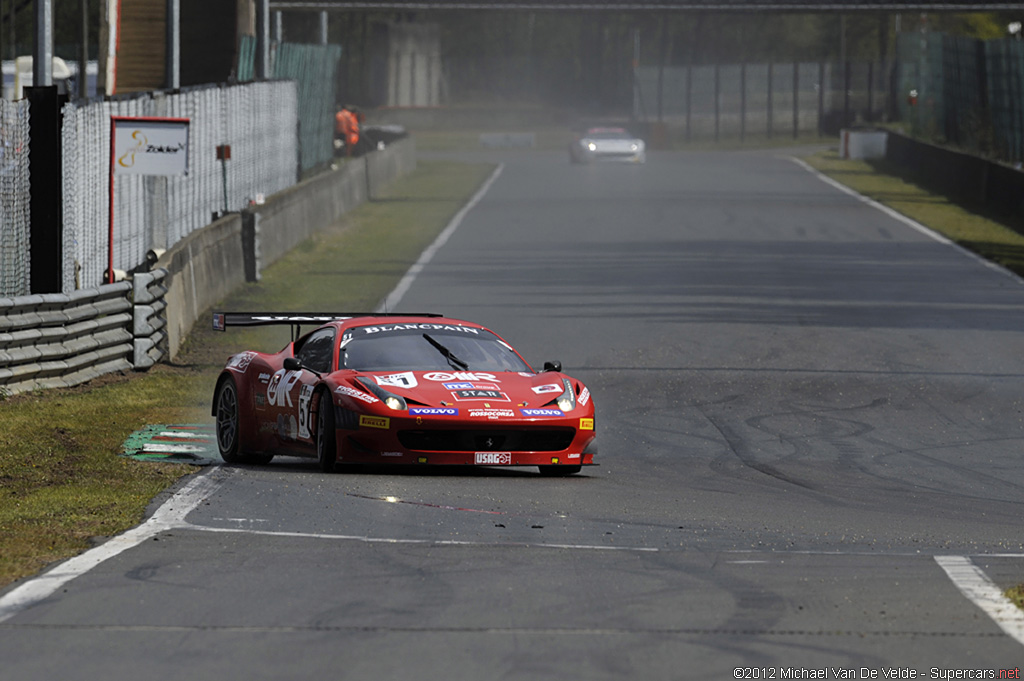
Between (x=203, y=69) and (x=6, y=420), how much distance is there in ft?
87.3

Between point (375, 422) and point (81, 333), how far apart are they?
5.65 m

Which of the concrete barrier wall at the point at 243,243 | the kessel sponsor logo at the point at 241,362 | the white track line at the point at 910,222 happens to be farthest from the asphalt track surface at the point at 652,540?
the white track line at the point at 910,222

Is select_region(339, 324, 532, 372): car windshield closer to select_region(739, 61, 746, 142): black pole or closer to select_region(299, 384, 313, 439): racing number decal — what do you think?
select_region(299, 384, 313, 439): racing number decal

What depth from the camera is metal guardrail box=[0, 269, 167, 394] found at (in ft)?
47.9

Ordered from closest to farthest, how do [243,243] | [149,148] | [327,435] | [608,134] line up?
[327,435], [149,148], [243,243], [608,134]

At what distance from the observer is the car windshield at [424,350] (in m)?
11.9

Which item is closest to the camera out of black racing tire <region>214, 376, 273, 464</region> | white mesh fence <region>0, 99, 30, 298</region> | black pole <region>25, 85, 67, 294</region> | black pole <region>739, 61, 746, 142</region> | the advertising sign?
black racing tire <region>214, 376, 273, 464</region>

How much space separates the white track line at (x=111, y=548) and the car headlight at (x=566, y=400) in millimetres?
2416

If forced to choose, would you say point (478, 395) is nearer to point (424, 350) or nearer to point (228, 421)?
point (424, 350)

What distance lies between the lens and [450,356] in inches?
480

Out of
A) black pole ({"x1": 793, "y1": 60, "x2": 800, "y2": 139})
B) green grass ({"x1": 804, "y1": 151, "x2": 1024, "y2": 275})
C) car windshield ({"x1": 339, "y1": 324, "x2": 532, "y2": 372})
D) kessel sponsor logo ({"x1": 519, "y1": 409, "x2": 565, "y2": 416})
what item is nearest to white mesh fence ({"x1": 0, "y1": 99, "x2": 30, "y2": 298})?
car windshield ({"x1": 339, "y1": 324, "x2": 532, "y2": 372})

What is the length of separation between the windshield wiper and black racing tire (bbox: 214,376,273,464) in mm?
1475

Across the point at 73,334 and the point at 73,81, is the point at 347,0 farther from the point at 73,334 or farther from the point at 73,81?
the point at 73,334

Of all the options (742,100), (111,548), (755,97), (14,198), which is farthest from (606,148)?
(111,548)
